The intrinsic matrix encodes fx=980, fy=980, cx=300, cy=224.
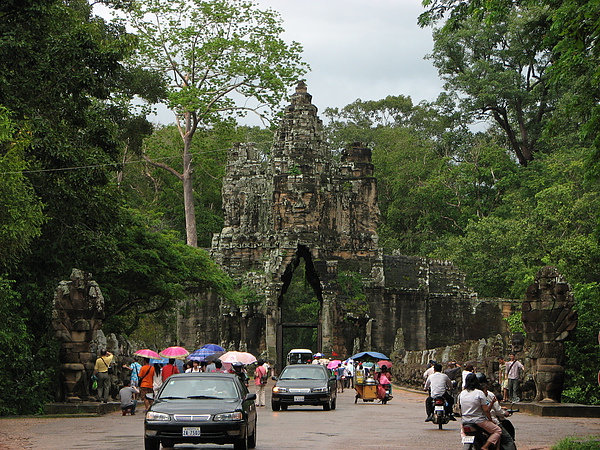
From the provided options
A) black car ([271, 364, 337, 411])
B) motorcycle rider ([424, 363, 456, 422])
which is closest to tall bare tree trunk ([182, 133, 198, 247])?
black car ([271, 364, 337, 411])

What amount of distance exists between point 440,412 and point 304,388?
6.71 metres

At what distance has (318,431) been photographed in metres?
18.7

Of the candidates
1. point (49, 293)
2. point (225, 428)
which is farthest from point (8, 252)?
point (225, 428)

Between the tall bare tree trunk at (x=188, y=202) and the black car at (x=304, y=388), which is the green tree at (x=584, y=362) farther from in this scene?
the tall bare tree trunk at (x=188, y=202)

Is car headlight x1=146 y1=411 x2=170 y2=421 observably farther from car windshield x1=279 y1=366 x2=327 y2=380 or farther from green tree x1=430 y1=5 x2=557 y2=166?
green tree x1=430 y1=5 x2=557 y2=166

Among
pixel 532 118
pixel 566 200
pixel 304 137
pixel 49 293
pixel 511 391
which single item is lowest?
pixel 511 391

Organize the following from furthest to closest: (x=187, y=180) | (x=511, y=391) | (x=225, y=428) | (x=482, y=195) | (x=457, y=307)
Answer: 1. (x=482, y=195)
2. (x=187, y=180)
3. (x=457, y=307)
4. (x=511, y=391)
5. (x=225, y=428)

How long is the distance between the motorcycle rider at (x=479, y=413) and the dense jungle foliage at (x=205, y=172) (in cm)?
540

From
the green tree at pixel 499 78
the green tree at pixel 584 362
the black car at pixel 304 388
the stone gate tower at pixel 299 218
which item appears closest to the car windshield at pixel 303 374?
the black car at pixel 304 388

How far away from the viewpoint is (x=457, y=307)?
52781 millimetres

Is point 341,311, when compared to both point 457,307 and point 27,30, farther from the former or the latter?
point 27,30

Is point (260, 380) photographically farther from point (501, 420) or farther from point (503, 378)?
point (501, 420)

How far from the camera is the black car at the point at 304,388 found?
25453 mm

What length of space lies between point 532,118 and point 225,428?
58.4 metres
